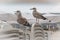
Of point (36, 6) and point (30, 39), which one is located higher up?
point (36, 6)

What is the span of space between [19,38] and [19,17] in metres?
0.22

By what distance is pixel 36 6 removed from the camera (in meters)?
1.59

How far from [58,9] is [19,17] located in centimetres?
45

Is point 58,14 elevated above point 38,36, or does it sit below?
above

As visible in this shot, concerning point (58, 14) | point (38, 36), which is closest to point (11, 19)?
point (38, 36)

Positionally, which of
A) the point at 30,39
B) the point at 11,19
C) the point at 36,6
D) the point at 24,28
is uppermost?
the point at 36,6

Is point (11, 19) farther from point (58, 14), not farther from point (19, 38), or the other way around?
point (58, 14)

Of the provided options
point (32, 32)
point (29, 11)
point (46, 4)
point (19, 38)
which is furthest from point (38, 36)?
point (46, 4)

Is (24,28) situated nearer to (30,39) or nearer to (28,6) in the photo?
(30,39)

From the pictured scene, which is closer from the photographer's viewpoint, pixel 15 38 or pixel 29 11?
pixel 15 38

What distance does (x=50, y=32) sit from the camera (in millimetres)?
1496

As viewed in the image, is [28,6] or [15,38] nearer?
[15,38]

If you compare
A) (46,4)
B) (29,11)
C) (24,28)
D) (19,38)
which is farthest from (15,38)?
(46,4)

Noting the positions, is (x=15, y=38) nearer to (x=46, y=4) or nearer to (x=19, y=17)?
(x=19, y=17)
